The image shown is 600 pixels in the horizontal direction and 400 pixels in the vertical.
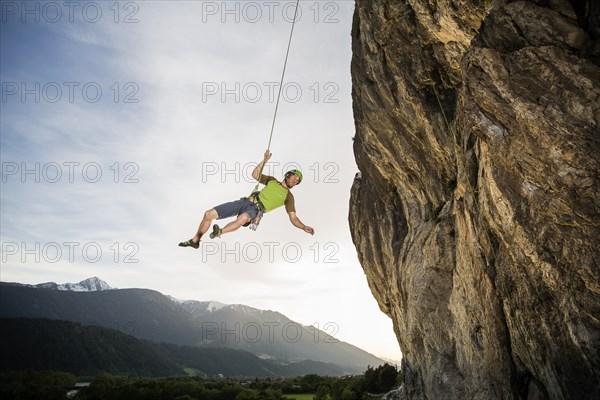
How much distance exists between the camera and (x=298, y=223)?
11234 millimetres

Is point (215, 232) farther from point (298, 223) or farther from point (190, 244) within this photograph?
point (298, 223)

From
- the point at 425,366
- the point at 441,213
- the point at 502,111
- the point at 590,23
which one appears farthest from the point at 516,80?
the point at 425,366

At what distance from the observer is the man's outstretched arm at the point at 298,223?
1101 cm

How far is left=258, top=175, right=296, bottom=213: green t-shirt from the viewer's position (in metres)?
10.8

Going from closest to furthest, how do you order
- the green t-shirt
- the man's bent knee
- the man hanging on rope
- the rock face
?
1. the rock face
2. the man hanging on rope
3. the man's bent knee
4. the green t-shirt

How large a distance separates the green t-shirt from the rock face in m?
5.41

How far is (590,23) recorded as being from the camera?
25.0 ft

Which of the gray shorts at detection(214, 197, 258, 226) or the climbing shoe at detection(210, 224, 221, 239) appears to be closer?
the climbing shoe at detection(210, 224, 221, 239)

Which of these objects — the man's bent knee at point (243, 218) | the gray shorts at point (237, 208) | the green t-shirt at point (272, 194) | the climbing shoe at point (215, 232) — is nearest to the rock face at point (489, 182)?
the green t-shirt at point (272, 194)

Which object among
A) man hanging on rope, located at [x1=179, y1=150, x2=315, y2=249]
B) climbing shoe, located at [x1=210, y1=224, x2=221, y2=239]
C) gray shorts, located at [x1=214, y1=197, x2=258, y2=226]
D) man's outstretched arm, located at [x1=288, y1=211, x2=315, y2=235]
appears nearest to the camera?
climbing shoe, located at [x1=210, y1=224, x2=221, y2=239]

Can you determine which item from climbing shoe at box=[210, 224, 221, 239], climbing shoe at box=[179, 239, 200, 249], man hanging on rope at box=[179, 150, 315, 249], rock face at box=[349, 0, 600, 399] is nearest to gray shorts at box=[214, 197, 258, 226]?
man hanging on rope at box=[179, 150, 315, 249]

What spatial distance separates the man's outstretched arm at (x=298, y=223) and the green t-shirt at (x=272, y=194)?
480mm

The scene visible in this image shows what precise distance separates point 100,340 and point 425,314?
184m

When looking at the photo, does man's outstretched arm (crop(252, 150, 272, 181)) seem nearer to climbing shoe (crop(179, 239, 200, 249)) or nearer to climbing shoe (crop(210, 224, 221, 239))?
climbing shoe (crop(210, 224, 221, 239))
